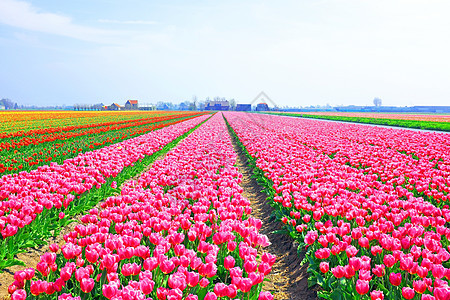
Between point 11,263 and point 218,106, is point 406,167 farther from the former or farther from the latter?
point 218,106

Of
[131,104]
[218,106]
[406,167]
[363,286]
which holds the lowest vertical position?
[363,286]

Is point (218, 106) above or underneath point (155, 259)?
above

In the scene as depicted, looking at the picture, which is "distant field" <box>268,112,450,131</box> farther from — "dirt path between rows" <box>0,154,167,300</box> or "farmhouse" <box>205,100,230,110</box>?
"farmhouse" <box>205,100,230,110</box>

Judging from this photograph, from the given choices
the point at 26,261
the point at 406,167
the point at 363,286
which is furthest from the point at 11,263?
the point at 406,167

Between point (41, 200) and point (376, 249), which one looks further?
point (41, 200)

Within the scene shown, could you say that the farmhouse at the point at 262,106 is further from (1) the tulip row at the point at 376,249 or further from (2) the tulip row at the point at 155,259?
(2) the tulip row at the point at 155,259

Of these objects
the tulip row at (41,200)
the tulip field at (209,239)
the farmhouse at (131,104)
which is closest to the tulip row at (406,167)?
the tulip field at (209,239)

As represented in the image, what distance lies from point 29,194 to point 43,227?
82 centimetres

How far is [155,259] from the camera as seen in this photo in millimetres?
3154

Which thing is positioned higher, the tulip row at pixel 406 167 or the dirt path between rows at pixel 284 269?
the tulip row at pixel 406 167

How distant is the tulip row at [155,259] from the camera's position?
275 centimetres

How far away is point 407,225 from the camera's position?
4152 mm

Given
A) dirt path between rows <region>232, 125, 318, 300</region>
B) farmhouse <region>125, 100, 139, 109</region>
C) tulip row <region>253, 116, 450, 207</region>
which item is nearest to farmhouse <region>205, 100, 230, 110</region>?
farmhouse <region>125, 100, 139, 109</region>

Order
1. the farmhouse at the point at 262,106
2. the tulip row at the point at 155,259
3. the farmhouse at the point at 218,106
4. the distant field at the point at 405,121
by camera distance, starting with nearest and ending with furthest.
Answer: the tulip row at the point at 155,259 < the distant field at the point at 405,121 < the farmhouse at the point at 262,106 < the farmhouse at the point at 218,106
